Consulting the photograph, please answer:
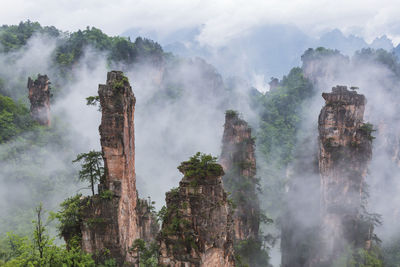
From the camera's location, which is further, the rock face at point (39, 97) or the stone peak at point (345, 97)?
the rock face at point (39, 97)

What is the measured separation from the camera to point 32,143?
42.4 m

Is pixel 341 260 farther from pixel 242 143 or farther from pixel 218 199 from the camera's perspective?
pixel 218 199

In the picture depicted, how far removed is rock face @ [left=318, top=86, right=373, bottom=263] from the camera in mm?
29797

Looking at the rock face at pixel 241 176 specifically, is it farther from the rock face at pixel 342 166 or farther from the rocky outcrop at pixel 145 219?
the rocky outcrop at pixel 145 219

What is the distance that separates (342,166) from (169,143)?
50.0 m

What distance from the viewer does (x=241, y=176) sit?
3747cm

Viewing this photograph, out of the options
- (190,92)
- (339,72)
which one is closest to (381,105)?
(339,72)

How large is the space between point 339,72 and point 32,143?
274 feet

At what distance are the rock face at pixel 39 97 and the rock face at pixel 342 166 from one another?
1699 inches

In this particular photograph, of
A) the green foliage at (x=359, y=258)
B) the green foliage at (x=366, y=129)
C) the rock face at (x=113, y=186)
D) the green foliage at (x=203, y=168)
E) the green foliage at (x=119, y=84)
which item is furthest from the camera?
the green foliage at (x=366, y=129)

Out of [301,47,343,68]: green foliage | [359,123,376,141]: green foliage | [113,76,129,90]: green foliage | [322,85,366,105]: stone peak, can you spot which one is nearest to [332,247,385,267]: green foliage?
[359,123,376,141]: green foliage

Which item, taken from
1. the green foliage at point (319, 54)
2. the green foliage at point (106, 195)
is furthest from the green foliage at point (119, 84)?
the green foliage at point (319, 54)

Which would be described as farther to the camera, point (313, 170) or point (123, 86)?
point (313, 170)

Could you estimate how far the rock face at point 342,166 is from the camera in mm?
29797
